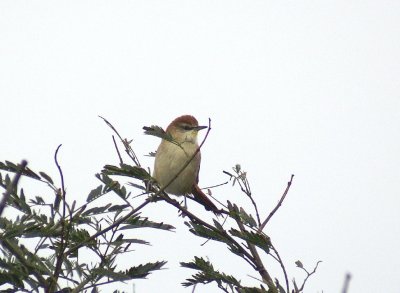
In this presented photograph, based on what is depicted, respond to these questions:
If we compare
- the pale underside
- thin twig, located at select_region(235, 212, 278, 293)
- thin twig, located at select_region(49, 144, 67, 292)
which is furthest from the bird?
thin twig, located at select_region(49, 144, 67, 292)

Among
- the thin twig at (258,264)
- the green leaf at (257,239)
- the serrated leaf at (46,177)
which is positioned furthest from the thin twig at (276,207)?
the serrated leaf at (46,177)

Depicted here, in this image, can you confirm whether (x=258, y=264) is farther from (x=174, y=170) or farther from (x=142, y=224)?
(x=174, y=170)

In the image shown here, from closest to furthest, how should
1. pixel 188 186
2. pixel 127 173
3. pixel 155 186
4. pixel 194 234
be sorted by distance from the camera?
pixel 194 234 < pixel 127 173 < pixel 155 186 < pixel 188 186

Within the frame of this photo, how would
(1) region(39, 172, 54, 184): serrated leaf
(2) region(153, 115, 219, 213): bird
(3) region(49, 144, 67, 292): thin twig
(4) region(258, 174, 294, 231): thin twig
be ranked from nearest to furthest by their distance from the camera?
(3) region(49, 144, 67, 292): thin twig, (1) region(39, 172, 54, 184): serrated leaf, (4) region(258, 174, 294, 231): thin twig, (2) region(153, 115, 219, 213): bird

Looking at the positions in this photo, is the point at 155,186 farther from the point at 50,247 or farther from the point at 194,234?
the point at 50,247

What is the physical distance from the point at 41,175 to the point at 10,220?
288 millimetres

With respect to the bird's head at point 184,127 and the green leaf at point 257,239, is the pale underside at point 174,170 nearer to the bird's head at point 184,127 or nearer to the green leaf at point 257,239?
the bird's head at point 184,127

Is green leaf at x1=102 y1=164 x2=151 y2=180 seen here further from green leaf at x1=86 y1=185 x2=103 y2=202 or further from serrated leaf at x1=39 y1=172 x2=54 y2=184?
serrated leaf at x1=39 y1=172 x2=54 y2=184

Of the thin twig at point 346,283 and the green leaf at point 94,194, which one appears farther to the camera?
the green leaf at point 94,194

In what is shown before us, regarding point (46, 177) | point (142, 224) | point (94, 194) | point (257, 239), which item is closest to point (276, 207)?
point (257, 239)

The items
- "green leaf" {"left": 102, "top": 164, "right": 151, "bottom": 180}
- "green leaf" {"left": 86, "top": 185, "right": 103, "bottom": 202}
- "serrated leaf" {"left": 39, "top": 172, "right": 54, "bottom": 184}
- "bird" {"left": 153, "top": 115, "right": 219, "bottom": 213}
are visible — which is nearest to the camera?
"serrated leaf" {"left": 39, "top": 172, "right": 54, "bottom": 184}

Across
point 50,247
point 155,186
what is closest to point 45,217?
point 50,247

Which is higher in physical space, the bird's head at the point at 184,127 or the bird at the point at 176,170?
the bird's head at the point at 184,127

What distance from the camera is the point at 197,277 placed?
3.02 m
